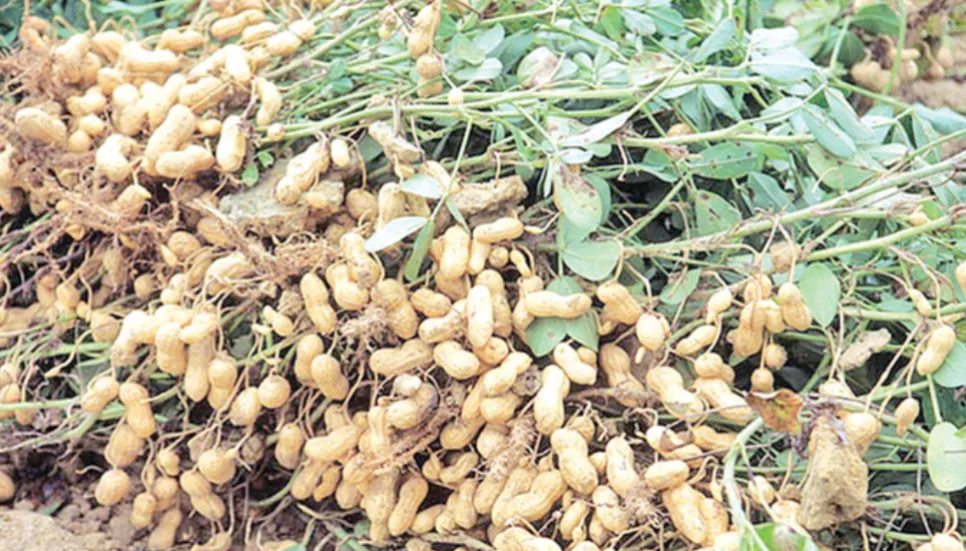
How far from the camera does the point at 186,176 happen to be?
5.28 ft

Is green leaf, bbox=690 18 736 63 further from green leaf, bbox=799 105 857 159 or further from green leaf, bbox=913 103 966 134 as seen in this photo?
green leaf, bbox=913 103 966 134

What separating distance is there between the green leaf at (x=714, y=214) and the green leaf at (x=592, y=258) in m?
0.13

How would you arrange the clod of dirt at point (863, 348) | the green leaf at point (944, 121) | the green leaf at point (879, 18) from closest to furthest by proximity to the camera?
the clod of dirt at point (863, 348), the green leaf at point (944, 121), the green leaf at point (879, 18)

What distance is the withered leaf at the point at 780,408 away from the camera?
115cm

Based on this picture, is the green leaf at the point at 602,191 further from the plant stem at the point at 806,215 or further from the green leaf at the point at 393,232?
the green leaf at the point at 393,232

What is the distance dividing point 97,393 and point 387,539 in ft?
1.45

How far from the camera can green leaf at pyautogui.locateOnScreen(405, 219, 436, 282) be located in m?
1.42

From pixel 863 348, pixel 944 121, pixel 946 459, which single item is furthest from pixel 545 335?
pixel 944 121

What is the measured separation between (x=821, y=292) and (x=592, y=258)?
285 mm

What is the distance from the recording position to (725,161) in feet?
4.91

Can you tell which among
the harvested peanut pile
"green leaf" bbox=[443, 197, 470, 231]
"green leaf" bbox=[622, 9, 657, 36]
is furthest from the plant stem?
"green leaf" bbox=[622, 9, 657, 36]

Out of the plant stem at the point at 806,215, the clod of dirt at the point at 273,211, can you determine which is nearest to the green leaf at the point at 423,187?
the clod of dirt at the point at 273,211

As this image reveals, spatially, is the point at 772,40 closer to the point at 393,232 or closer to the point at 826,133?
the point at 826,133

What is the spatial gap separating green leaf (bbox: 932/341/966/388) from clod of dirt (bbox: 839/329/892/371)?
0.33 ft
